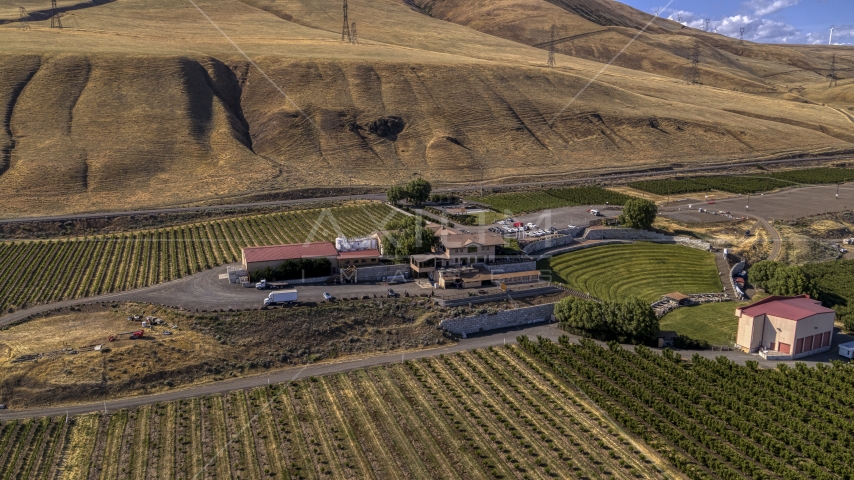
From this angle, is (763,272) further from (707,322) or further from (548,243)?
(548,243)

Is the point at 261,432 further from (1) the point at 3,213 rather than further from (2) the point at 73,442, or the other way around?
(1) the point at 3,213

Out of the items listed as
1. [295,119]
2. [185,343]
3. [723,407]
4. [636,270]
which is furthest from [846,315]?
[295,119]

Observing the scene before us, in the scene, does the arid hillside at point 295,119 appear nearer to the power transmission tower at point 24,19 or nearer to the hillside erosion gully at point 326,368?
the power transmission tower at point 24,19

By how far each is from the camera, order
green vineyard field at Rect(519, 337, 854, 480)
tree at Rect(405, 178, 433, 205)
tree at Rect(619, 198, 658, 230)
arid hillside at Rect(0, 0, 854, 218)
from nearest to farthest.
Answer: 1. green vineyard field at Rect(519, 337, 854, 480)
2. tree at Rect(619, 198, 658, 230)
3. tree at Rect(405, 178, 433, 205)
4. arid hillside at Rect(0, 0, 854, 218)

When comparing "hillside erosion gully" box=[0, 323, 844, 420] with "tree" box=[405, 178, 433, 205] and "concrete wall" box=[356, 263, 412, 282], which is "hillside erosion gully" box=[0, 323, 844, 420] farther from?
"tree" box=[405, 178, 433, 205]

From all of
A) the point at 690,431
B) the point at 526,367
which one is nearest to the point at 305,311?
the point at 526,367

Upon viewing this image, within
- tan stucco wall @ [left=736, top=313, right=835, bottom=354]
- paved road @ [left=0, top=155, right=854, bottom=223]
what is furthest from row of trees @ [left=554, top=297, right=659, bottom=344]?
paved road @ [left=0, top=155, right=854, bottom=223]

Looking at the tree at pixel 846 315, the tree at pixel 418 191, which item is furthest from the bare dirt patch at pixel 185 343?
the tree at pixel 846 315
